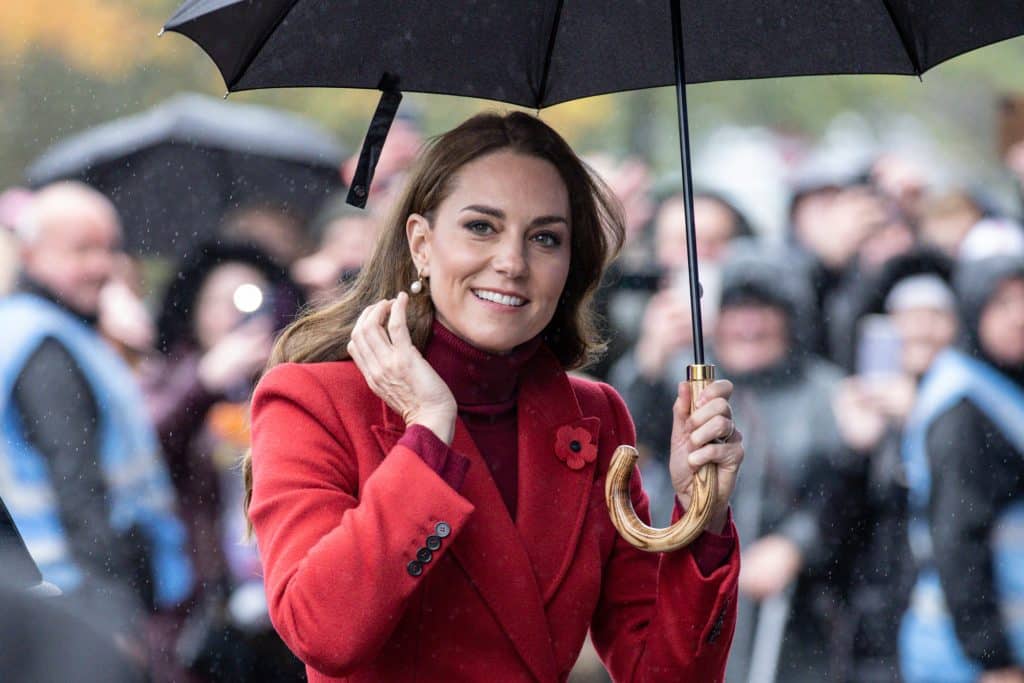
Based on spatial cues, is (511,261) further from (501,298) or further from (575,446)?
(575,446)

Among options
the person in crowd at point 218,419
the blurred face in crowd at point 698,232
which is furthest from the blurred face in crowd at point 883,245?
the person in crowd at point 218,419

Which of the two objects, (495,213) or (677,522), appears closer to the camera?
(677,522)

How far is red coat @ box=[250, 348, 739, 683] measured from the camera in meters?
2.69

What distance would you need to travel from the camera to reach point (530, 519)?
3041 millimetres

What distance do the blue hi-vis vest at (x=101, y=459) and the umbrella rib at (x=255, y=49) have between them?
11.2ft

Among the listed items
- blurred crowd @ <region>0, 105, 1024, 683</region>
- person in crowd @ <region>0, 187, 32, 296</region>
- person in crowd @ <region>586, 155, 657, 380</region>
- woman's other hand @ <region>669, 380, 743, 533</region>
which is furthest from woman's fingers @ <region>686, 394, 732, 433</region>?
person in crowd @ <region>0, 187, 32, 296</region>

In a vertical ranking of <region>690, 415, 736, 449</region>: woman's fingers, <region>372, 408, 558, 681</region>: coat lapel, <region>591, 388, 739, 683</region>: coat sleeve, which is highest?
<region>690, 415, 736, 449</region>: woman's fingers

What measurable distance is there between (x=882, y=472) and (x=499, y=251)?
377 cm

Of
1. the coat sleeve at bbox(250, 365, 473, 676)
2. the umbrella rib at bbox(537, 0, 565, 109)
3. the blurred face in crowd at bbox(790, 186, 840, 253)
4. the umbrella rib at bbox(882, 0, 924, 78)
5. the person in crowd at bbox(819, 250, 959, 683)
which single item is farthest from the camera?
the blurred face in crowd at bbox(790, 186, 840, 253)

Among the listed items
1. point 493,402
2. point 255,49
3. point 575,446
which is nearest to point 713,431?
point 575,446

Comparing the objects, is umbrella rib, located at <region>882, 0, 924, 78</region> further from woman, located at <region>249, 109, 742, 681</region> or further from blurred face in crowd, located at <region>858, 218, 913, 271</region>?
blurred face in crowd, located at <region>858, 218, 913, 271</region>

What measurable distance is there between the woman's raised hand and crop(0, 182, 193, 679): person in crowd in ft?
11.5

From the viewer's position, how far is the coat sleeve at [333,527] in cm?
267

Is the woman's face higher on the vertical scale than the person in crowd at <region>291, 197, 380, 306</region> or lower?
higher
